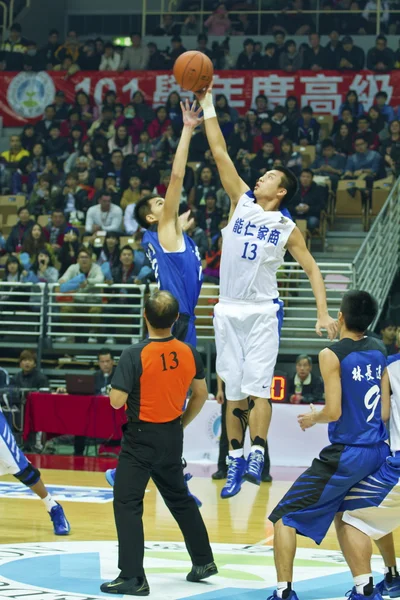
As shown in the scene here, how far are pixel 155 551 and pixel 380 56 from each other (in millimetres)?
13622

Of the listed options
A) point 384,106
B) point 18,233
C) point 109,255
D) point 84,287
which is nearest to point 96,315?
point 84,287

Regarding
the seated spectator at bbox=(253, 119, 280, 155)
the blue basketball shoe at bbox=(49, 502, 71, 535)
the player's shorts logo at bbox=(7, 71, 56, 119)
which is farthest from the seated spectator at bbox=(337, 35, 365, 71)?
the blue basketball shoe at bbox=(49, 502, 71, 535)

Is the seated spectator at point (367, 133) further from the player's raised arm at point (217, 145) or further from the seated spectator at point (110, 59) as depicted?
the player's raised arm at point (217, 145)

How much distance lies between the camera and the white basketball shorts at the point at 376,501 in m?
5.93

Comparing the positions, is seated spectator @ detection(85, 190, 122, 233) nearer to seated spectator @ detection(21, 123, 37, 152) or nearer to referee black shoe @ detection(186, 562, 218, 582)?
seated spectator @ detection(21, 123, 37, 152)

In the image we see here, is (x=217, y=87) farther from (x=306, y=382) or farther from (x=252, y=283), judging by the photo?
(x=252, y=283)

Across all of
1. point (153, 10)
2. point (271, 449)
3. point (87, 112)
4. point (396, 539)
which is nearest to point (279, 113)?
point (87, 112)

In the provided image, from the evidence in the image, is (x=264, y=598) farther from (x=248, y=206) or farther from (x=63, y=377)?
(x=63, y=377)

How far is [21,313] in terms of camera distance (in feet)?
51.2

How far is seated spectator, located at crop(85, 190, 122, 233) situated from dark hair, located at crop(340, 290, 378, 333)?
11497 millimetres

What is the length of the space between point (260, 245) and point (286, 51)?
13.8 meters

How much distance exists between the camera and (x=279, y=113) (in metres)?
18.6

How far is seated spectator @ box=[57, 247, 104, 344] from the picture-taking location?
51.3 feet

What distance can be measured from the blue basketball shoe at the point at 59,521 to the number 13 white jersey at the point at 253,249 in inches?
97.6
